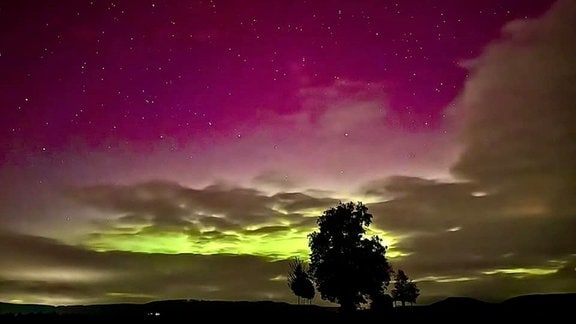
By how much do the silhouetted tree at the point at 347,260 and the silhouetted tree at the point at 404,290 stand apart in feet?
224

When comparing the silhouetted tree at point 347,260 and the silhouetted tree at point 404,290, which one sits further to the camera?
the silhouetted tree at point 404,290

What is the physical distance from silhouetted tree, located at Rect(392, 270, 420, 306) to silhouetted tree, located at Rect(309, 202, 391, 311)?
224 ft

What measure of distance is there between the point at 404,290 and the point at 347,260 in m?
72.0

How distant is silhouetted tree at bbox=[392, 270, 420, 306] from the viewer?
124 meters

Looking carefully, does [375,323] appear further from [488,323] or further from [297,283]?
[297,283]

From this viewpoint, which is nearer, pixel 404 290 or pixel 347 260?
pixel 347 260

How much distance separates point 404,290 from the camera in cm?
12506

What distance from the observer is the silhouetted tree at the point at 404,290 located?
124 metres

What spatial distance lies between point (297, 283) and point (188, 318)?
51.9 metres

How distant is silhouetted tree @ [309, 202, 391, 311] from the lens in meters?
58.9

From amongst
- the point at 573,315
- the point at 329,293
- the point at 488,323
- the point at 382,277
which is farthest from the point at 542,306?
the point at 329,293

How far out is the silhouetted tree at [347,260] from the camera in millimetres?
58875

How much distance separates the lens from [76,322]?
34.8 m

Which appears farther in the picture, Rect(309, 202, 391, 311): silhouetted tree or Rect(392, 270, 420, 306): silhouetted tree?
Rect(392, 270, 420, 306): silhouetted tree
